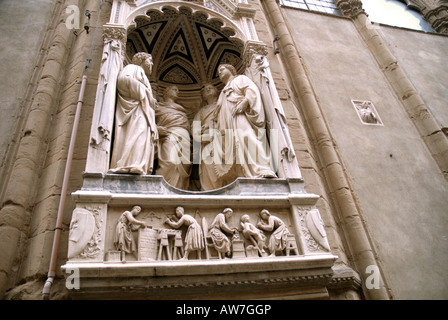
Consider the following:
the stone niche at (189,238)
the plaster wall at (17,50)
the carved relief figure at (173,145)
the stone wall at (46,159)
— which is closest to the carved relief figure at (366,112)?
the stone niche at (189,238)

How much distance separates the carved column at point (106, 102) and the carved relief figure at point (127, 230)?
24.4 inches

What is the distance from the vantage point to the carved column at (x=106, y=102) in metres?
4.12

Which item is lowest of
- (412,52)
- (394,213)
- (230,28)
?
(394,213)

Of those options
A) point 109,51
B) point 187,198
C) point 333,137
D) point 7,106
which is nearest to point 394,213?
point 333,137

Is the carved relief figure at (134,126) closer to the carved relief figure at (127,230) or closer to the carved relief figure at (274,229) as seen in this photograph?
the carved relief figure at (127,230)

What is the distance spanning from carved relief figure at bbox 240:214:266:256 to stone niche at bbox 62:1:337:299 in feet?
0.04

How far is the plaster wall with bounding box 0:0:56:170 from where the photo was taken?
5285 millimetres

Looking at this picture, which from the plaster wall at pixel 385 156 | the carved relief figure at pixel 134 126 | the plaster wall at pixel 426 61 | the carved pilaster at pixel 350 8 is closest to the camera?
the carved relief figure at pixel 134 126

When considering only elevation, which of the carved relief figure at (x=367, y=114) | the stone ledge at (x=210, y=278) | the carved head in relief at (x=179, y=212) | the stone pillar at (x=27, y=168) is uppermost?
the carved relief figure at (x=367, y=114)

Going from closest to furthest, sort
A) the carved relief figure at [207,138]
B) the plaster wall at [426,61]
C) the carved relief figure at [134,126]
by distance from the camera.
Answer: the carved relief figure at [134,126] → the carved relief figure at [207,138] → the plaster wall at [426,61]

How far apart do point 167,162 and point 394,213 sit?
3.57 m

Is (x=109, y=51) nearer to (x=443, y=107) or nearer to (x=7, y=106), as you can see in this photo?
(x=7, y=106)

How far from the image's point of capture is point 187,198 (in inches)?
160

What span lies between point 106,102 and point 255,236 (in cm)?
243
